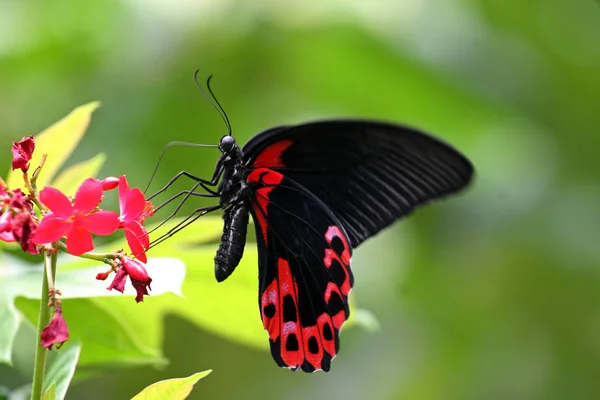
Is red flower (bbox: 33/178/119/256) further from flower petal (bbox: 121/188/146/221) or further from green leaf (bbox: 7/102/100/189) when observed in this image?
green leaf (bbox: 7/102/100/189)

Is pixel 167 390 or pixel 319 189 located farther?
pixel 319 189

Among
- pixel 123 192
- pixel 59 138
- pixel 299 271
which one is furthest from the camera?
pixel 299 271

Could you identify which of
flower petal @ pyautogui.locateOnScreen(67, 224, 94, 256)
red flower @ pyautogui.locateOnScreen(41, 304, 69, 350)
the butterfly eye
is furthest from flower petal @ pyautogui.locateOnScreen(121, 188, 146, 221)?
the butterfly eye

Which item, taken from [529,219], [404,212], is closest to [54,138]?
[404,212]

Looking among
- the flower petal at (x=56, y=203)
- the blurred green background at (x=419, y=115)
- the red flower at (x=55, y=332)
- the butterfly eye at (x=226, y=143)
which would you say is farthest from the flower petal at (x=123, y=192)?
the blurred green background at (x=419, y=115)

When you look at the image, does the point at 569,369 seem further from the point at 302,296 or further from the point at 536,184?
the point at 302,296

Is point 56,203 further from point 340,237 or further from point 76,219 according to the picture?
point 340,237

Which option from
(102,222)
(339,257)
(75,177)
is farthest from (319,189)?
(102,222)

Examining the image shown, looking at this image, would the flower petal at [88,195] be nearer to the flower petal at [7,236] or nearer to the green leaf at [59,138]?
the flower petal at [7,236]
